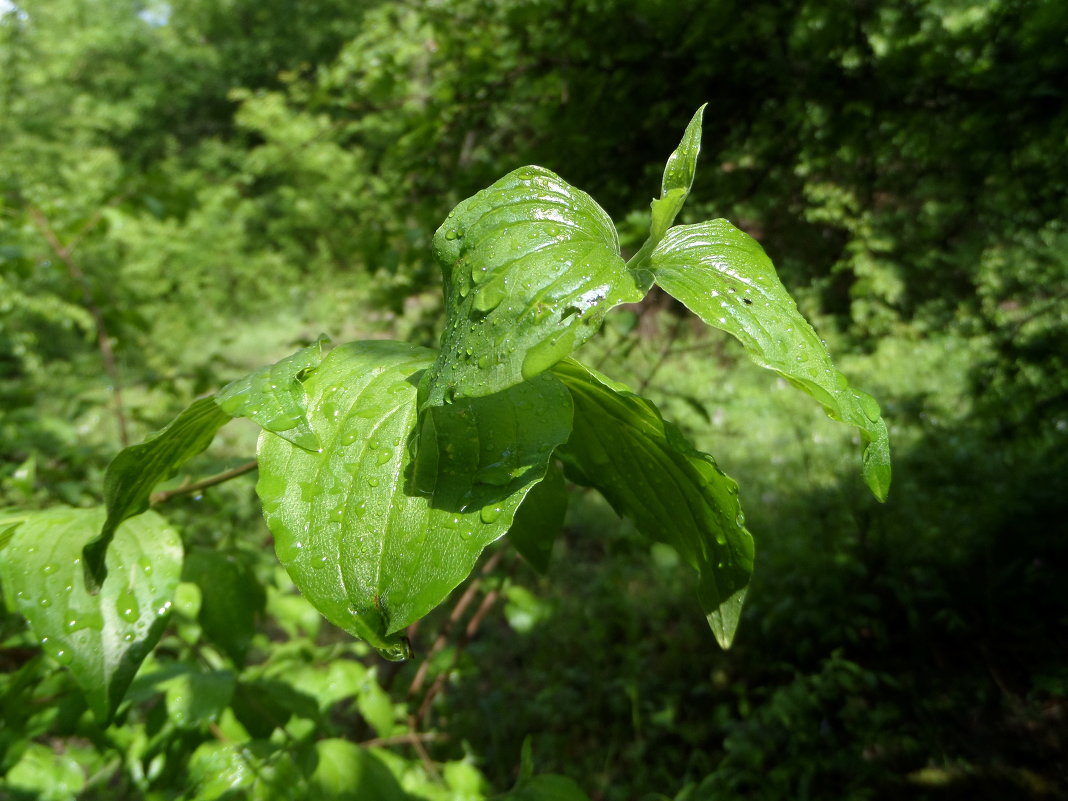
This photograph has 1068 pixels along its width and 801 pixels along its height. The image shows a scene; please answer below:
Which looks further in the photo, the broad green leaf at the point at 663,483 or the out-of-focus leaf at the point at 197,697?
the out-of-focus leaf at the point at 197,697

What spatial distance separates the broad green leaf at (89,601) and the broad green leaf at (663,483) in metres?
0.46

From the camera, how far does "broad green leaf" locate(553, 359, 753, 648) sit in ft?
1.83

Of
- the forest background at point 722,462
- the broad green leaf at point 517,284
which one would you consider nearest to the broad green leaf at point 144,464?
the broad green leaf at point 517,284

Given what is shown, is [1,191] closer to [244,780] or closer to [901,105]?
[244,780]

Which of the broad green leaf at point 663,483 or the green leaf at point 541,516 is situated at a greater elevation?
the broad green leaf at point 663,483

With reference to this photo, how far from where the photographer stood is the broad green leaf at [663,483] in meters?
0.56

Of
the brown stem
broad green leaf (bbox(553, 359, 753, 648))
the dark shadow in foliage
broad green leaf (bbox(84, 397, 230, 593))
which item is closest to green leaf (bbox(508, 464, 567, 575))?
broad green leaf (bbox(553, 359, 753, 648))

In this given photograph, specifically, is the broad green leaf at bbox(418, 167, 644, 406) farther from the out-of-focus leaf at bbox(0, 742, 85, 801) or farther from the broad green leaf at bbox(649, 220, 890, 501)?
the out-of-focus leaf at bbox(0, 742, 85, 801)

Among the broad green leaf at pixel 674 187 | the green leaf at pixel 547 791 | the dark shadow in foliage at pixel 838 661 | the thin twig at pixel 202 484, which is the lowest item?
the dark shadow in foliage at pixel 838 661

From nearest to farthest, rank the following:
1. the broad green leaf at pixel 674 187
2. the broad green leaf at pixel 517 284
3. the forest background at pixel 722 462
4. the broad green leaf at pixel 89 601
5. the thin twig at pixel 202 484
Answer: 1. the broad green leaf at pixel 517 284
2. the broad green leaf at pixel 674 187
3. the broad green leaf at pixel 89 601
4. the thin twig at pixel 202 484
5. the forest background at pixel 722 462

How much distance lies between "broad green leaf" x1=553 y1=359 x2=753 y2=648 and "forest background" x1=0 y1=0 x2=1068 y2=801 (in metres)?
0.56

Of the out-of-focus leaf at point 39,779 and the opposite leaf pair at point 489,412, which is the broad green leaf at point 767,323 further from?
the out-of-focus leaf at point 39,779

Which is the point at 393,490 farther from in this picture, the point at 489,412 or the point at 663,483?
the point at 663,483

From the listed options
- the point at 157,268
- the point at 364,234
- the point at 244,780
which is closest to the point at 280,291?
the point at 157,268
